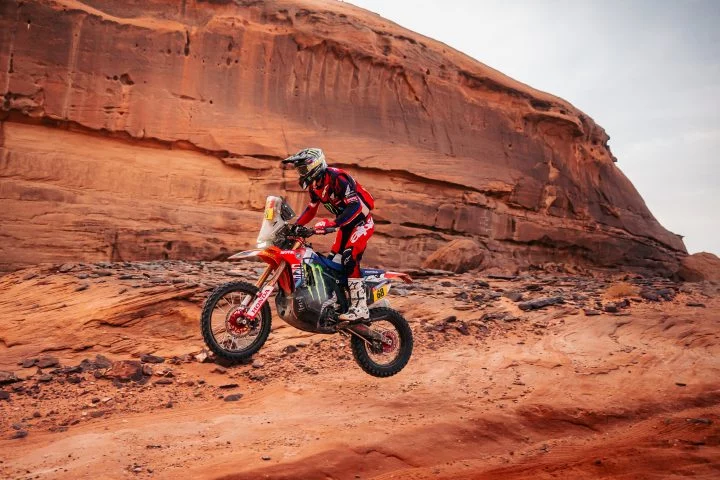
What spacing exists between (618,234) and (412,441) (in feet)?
86.0

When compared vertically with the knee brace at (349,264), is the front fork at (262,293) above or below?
below

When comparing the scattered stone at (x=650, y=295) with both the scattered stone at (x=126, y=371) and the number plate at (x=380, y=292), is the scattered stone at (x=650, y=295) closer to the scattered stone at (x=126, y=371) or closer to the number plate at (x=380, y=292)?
the number plate at (x=380, y=292)

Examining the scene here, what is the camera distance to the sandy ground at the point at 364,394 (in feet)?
19.1

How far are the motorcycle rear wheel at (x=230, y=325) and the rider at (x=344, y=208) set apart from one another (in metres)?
0.89

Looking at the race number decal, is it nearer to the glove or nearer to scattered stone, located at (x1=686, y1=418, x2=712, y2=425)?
the glove

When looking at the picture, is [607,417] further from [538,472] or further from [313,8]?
[313,8]

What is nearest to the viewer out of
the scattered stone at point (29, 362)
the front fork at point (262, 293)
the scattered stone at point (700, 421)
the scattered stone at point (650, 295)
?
the scattered stone at point (700, 421)

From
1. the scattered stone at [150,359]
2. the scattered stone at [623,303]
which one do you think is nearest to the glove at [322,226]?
the scattered stone at [150,359]

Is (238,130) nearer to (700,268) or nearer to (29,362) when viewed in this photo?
(29,362)

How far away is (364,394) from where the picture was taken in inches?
312

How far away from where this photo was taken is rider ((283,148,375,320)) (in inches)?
301

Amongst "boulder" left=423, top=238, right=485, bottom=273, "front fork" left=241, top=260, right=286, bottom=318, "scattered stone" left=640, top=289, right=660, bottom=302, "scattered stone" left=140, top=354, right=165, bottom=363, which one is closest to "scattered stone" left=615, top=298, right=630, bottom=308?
"scattered stone" left=640, top=289, right=660, bottom=302

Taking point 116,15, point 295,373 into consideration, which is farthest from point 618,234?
point 295,373

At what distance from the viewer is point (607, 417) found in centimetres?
728
